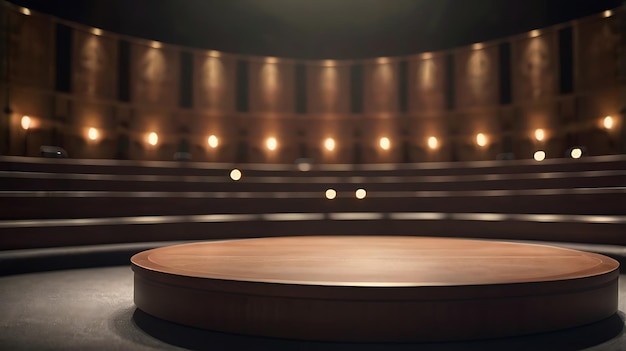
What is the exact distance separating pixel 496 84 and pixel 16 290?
7041mm

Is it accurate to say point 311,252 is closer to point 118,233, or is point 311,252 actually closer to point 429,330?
point 429,330

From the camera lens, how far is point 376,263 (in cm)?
229

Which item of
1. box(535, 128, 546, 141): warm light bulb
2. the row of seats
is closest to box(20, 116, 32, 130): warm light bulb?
the row of seats

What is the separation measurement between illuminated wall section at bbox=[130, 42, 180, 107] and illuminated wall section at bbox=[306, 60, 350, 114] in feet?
6.89

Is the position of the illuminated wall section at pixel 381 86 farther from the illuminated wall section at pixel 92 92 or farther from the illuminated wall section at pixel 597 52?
the illuminated wall section at pixel 92 92

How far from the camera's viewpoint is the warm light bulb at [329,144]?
867cm

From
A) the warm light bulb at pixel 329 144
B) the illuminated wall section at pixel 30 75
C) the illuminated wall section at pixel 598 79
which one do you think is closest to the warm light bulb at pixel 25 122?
the illuminated wall section at pixel 30 75

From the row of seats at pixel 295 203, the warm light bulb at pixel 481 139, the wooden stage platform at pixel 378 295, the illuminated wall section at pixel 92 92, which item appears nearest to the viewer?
the wooden stage platform at pixel 378 295

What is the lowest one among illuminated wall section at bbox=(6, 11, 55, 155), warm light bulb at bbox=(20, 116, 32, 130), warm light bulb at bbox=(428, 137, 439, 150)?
warm light bulb at bbox=(428, 137, 439, 150)

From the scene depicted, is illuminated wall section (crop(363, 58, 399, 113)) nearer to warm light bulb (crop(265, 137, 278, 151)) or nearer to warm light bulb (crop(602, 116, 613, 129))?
warm light bulb (crop(265, 137, 278, 151))

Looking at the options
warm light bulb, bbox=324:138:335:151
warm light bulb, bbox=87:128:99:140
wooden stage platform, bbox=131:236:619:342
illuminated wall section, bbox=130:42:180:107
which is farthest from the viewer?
warm light bulb, bbox=324:138:335:151

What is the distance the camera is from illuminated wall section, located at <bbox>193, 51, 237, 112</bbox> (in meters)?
8.35

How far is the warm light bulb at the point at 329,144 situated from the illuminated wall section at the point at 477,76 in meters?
2.00

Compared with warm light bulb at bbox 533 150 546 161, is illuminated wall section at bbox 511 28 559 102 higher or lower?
higher
